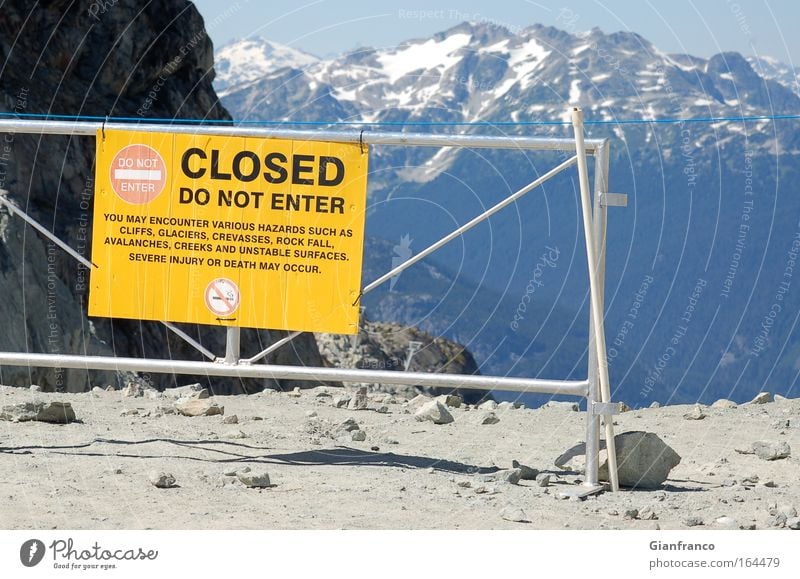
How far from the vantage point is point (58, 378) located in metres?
15.8

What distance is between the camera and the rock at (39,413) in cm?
1012

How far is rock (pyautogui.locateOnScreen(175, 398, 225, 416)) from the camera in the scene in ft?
36.4

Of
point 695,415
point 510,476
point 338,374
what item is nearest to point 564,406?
point 695,415

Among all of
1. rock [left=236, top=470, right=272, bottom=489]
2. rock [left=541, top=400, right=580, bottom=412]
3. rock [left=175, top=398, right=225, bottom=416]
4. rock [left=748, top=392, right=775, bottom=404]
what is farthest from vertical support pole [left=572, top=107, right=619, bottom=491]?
rock [left=748, top=392, right=775, bottom=404]

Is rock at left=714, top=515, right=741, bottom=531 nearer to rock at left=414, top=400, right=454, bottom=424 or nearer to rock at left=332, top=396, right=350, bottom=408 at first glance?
rock at left=414, top=400, right=454, bottom=424

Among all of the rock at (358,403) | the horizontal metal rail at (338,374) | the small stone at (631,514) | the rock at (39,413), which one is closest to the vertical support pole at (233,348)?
the horizontal metal rail at (338,374)

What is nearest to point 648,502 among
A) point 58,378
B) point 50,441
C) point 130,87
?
point 50,441

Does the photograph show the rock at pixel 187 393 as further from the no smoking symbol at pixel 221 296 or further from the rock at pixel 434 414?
the no smoking symbol at pixel 221 296

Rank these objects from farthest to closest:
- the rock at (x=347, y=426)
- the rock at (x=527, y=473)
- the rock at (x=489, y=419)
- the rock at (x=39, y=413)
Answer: the rock at (x=489, y=419) < the rock at (x=347, y=426) < the rock at (x=39, y=413) < the rock at (x=527, y=473)

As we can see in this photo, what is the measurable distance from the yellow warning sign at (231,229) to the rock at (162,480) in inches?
58.5

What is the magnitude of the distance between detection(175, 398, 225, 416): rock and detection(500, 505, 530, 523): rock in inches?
181
